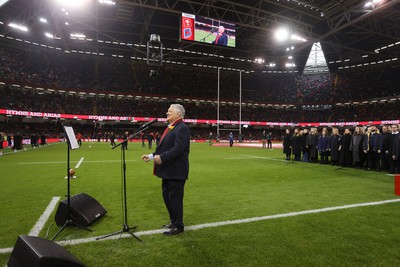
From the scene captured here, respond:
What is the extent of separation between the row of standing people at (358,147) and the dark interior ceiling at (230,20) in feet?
42.5

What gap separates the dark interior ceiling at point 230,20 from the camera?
22.9 m

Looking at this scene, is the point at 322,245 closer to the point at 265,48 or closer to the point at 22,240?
the point at 22,240

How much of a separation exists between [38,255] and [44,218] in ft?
8.96

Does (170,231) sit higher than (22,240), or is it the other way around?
(22,240)

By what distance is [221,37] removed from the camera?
73.7 feet

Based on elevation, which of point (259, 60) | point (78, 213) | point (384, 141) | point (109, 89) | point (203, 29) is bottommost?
point (78, 213)

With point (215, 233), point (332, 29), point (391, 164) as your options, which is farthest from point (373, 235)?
point (332, 29)

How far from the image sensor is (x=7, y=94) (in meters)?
35.3

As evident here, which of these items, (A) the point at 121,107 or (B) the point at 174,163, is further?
(A) the point at 121,107

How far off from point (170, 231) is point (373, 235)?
9.99 ft

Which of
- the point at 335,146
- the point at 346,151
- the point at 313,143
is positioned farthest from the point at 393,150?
the point at 313,143

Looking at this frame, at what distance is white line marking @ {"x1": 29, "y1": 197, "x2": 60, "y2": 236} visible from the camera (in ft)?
12.7

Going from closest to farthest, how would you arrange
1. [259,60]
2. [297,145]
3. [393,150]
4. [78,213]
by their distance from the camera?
[78,213], [393,150], [297,145], [259,60]

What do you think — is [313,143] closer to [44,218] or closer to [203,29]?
[44,218]
